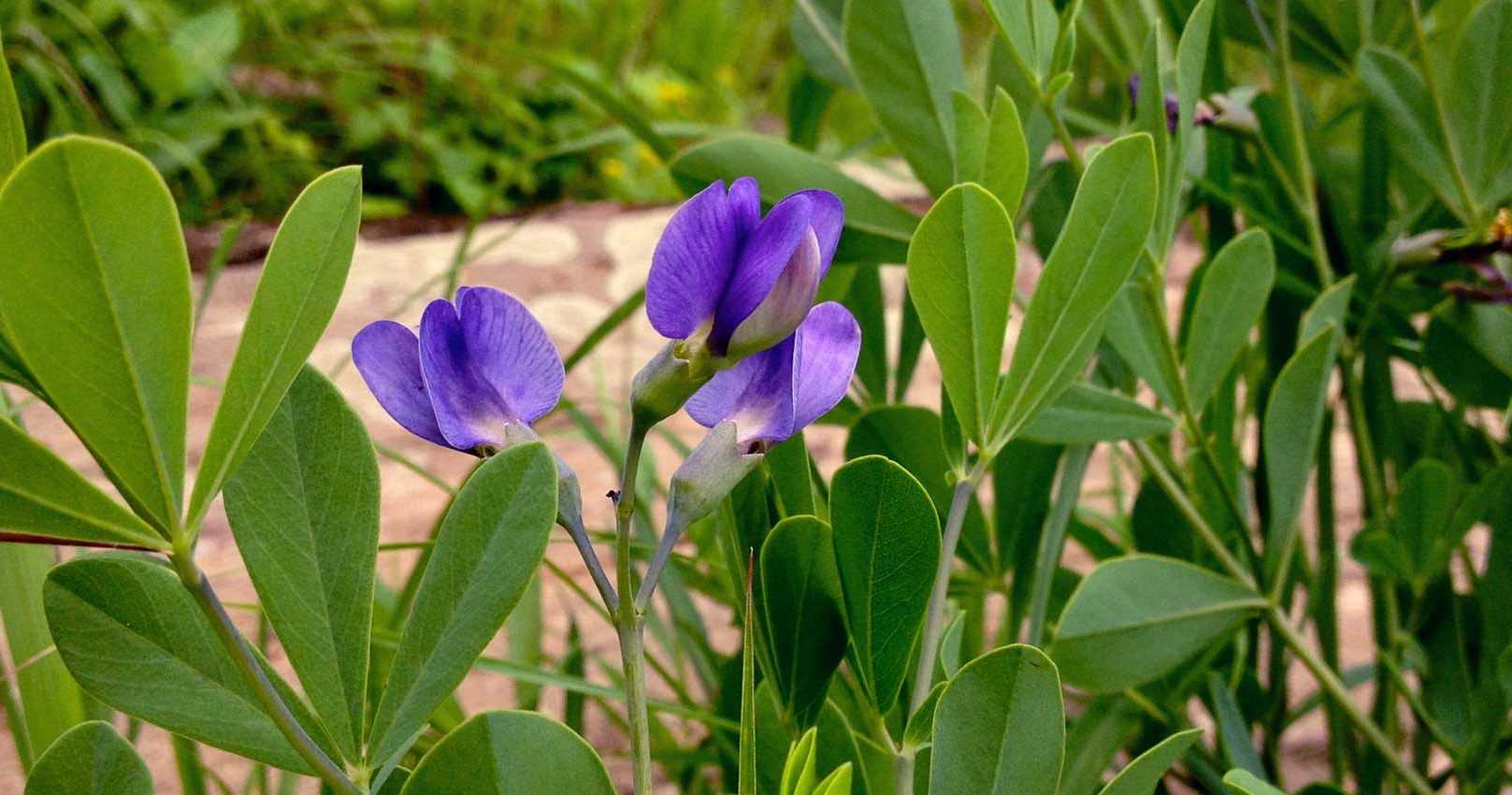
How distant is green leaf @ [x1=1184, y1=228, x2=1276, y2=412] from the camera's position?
1.55 ft

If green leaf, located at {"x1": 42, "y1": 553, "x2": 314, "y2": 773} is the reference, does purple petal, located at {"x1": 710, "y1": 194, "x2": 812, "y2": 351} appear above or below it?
above

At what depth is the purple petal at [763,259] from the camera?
26 cm

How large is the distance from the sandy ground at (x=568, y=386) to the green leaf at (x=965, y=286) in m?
0.45

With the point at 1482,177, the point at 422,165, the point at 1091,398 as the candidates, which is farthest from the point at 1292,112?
the point at 422,165

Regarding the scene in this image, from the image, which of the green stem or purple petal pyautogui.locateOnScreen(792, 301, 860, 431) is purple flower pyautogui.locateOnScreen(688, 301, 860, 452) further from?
the green stem

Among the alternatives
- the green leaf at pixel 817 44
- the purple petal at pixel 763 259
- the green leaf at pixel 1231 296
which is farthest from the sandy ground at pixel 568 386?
the purple petal at pixel 763 259

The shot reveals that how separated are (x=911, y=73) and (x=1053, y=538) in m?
0.19

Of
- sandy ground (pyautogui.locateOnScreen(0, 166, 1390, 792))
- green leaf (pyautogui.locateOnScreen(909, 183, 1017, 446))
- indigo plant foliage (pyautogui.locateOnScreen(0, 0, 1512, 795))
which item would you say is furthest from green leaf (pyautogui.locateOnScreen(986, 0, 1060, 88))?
sandy ground (pyautogui.locateOnScreen(0, 166, 1390, 792))

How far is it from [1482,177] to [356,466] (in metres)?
0.49

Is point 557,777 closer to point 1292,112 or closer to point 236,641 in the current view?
point 236,641

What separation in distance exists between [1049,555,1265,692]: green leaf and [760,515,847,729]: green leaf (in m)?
0.10

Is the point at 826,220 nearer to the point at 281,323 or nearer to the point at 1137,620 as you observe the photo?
the point at 281,323

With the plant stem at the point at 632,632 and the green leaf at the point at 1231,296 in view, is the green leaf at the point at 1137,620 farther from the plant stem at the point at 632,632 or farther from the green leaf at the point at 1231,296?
the plant stem at the point at 632,632

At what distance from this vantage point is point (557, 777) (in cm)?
28
